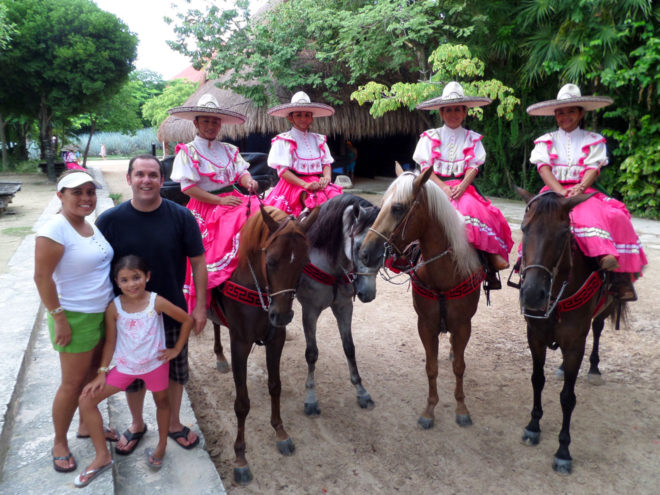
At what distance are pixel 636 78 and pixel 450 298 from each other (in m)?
8.24

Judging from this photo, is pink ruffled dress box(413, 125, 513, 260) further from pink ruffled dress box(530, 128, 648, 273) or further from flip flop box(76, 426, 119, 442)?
flip flop box(76, 426, 119, 442)

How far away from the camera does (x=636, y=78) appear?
28.2ft

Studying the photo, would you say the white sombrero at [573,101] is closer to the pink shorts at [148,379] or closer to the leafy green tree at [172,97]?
the pink shorts at [148,379]

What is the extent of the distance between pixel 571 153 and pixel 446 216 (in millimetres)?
1332

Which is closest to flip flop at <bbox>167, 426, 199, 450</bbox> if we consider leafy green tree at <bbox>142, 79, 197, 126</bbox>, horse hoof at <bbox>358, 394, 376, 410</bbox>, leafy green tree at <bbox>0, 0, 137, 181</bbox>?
horse hoof at <bbox>358, 394, 376, 410</bbox>

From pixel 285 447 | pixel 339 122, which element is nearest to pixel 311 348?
pixel 285 447

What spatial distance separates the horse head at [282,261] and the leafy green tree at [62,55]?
17.8m

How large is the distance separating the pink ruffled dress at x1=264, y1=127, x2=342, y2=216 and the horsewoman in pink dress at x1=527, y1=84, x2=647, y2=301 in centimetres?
190

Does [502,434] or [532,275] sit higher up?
[532,275]

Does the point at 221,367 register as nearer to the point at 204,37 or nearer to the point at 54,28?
the point at 204,37

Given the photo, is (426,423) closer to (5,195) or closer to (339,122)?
(5,195)

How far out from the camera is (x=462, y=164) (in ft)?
12.2

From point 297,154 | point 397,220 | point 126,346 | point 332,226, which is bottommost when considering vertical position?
point 126,346

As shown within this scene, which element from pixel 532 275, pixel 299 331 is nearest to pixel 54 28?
pixel 299 331
